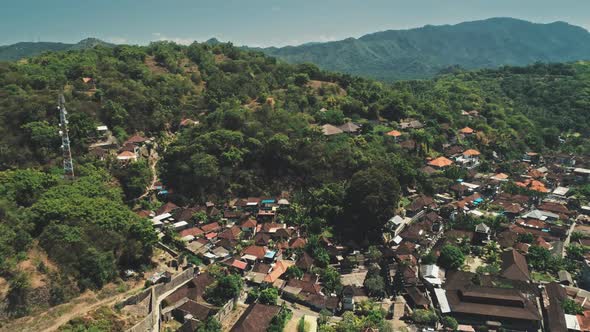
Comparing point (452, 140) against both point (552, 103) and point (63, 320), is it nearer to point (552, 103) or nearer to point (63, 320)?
point (552, 103)

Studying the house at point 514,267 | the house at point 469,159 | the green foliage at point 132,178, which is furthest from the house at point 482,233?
the green foliage at point 132,178

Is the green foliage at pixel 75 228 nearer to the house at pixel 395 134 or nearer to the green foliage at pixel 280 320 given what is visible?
the green foliage at pixel 280 320

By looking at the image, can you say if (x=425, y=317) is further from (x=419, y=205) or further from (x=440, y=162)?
(x=440, y=162)

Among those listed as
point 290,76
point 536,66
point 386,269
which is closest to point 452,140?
point 290,76

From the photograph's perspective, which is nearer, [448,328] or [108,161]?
[448,328]

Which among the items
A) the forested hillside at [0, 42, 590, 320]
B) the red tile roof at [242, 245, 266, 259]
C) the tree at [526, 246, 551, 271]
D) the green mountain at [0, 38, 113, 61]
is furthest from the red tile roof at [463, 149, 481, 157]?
the green mountain at [0, 38, 113, 61]

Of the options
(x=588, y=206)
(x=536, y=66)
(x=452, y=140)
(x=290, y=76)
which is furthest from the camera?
(x=536, y=66)

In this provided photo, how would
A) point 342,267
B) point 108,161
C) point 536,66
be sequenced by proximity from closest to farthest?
point 342,267 → point 108,161 → point 536,66
